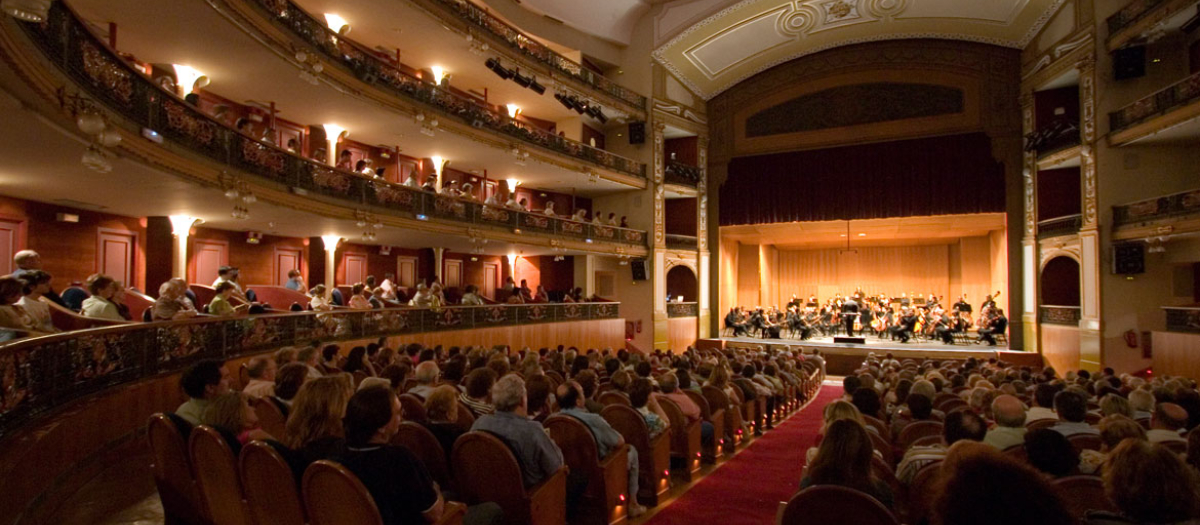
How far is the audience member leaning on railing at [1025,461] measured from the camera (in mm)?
1797

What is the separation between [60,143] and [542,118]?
56.5 feet

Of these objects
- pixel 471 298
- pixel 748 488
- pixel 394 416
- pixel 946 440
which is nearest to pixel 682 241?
pixel 471 298

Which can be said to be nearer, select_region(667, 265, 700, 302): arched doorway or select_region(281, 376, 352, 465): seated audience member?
select_region(281, 376, 352, 465): seated audience member

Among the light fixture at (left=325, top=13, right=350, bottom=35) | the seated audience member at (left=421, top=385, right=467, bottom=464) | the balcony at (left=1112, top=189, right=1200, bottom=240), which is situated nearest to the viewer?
the seated audience member at (left=421, top=385, right=467, bottom=464)

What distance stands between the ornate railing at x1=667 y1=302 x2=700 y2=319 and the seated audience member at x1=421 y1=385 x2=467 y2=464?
1941 centimetres

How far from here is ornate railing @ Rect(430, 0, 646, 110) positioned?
16453mm

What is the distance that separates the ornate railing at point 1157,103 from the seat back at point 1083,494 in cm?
1531

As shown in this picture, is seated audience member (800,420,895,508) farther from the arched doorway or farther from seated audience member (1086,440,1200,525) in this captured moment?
the arched doorway

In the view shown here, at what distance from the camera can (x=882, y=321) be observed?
2314cm

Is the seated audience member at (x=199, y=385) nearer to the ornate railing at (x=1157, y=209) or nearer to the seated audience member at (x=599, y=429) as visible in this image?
the seated audience member at (x=599, y=429)

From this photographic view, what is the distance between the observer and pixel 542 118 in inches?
902

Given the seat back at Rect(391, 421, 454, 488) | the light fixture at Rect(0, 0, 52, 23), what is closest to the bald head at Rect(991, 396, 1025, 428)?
the seat back at Rect(391, 421, 454, 488)

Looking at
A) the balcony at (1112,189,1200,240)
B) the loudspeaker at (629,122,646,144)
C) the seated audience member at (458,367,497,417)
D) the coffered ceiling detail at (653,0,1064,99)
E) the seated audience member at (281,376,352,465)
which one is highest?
the coffered ceiling detail at (653,0,1064,99)

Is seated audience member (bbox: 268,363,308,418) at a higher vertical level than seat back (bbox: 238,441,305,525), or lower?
higher
